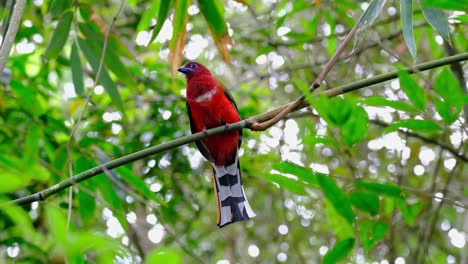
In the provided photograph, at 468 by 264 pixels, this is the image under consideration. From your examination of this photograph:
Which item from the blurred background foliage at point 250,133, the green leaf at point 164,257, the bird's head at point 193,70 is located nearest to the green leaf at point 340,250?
the blurred background foliage at point 250,133

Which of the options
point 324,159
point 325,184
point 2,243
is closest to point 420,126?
point 325,184

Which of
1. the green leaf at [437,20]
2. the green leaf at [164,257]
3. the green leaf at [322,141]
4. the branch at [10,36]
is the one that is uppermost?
the green leaf at [164,257]

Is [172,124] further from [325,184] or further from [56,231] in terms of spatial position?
[56,231]

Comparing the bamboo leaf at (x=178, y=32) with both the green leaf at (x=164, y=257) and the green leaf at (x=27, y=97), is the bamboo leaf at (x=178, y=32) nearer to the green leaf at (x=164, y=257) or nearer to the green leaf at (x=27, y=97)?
the green leaf at (x=27, y=97)

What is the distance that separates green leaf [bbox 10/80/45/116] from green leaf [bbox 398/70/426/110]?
2214 mm

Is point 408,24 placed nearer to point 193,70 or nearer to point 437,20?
point 437,20

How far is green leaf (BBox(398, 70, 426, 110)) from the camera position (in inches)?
79.3

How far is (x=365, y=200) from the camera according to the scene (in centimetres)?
199

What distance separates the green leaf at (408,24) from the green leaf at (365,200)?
1.46ft

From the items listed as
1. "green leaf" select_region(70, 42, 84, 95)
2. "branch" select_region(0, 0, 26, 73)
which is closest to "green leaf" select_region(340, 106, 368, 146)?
"branch" select_region(0, 0, 26, 73)

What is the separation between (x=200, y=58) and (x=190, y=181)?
1.50 meters

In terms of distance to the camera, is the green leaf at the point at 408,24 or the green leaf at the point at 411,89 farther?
the green leaf at the point at 408,24

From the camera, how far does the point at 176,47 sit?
114 inches

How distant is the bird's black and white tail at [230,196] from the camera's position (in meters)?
3.08
